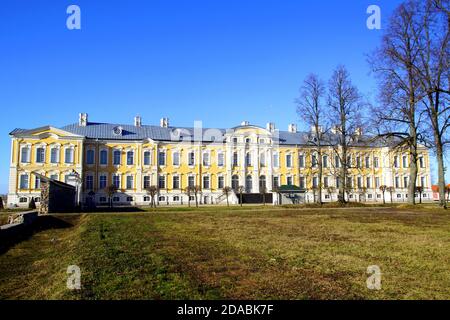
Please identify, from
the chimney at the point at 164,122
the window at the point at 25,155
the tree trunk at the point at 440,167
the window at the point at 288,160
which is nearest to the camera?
the tree trunk at the point at 440,167

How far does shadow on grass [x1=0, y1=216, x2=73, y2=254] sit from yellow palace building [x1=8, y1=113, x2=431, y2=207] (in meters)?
23.0

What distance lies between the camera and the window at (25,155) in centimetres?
4191

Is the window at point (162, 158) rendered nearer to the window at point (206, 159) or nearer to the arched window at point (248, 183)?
the window at point (206, 159)

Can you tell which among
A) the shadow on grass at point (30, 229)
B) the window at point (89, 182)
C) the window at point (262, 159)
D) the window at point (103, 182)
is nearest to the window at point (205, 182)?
the window at point (262, 159)

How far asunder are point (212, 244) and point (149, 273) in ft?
10.8

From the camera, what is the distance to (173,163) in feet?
159

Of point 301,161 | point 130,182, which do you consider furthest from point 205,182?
point 301,161

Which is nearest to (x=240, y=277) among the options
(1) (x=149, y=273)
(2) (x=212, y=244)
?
(1) (x=149, y=273)

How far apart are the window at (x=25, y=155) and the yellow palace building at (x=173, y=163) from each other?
0.35ft

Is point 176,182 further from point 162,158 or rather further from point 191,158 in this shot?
point 191,158

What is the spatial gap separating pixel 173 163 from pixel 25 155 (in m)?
18.4

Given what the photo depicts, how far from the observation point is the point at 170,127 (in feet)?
169

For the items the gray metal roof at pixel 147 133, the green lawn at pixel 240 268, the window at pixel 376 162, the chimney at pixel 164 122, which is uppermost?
the chimney at pixel 164 122

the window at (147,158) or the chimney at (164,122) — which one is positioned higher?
the chimney at (164,122)
